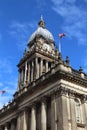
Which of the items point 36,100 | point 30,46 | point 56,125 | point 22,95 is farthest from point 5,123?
point 30,46

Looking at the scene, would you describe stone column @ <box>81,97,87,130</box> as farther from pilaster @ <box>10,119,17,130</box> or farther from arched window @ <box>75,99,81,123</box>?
pilaster @ <box>10,119,17,130</box>

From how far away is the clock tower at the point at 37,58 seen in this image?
176 ft

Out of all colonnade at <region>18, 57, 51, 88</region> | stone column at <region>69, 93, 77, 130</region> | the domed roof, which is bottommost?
stone column at <region>69, 93, 77, 130</region>

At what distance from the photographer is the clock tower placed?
2110 inches

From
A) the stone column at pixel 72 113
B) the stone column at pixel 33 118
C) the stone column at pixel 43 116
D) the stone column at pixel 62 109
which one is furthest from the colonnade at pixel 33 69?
the stone column at pixel 62 109

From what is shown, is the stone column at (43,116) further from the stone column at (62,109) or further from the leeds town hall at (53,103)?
the stone column at (62,109)

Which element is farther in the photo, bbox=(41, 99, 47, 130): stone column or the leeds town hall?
bbox=(41, 99, 47, 130): stone column

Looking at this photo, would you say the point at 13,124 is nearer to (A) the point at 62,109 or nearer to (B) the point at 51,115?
(B) the point at 51,115

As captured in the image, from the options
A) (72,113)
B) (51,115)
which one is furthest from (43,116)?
(72,113)

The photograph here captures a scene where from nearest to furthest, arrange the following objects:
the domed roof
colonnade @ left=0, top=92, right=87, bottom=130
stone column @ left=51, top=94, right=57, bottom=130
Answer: colonnade @ left=0, top=92, right=87, bottom=130
stone column @ left=51, top=94, right=57, bottom=130
the domed roof

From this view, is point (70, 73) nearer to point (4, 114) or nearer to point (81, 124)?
point (81, 124)

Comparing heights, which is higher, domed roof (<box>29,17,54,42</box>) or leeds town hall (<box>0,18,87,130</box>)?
domed roof (<box>29,17,54,42</box>)

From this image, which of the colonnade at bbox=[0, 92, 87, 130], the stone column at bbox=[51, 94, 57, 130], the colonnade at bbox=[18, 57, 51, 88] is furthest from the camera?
the colonnade at bbox=[18, 57, 51, 88]

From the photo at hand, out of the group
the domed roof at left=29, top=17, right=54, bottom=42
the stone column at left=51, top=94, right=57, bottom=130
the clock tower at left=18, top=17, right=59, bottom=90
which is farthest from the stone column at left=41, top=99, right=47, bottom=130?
the domed roof at left=29, top=17, right=54, bottom=42
